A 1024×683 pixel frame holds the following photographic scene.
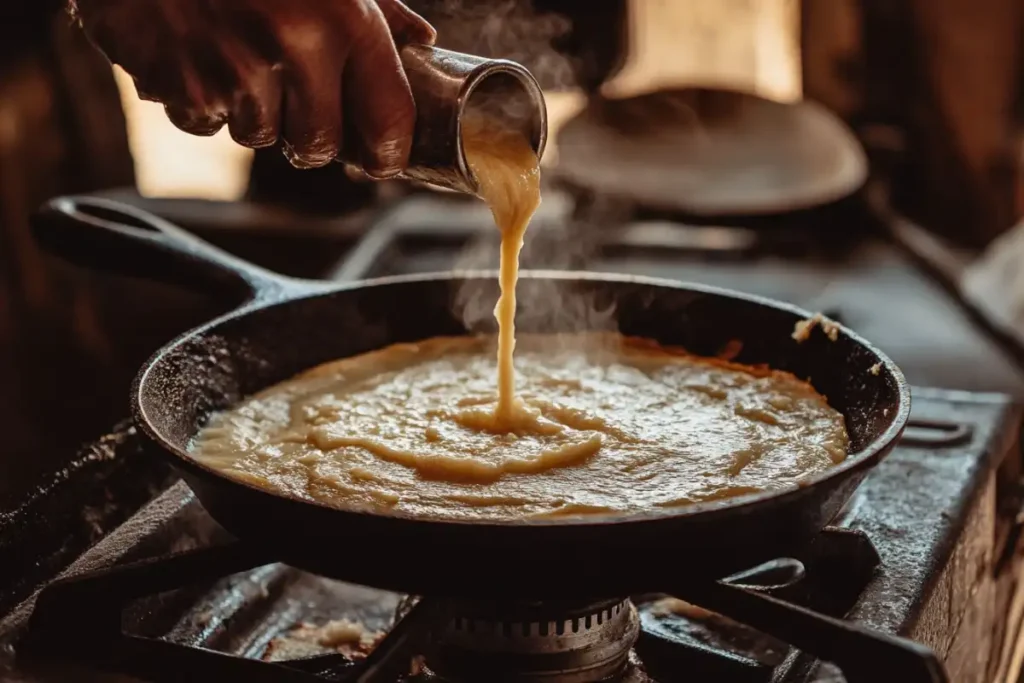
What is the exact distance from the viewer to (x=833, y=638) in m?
1.11

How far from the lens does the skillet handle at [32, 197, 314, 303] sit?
5.82 feet

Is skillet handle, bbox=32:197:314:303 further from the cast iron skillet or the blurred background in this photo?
the blurred background

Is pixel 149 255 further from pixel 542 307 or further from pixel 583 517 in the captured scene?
pixel 583 517

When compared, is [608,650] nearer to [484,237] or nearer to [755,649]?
[755,649]

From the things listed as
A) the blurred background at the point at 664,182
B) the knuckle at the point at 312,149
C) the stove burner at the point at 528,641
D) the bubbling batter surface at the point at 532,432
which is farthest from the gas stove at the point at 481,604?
the blurred background at the point at 664,182

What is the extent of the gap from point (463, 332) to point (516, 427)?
47 centimetres

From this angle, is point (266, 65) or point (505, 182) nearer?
point (266, 65)

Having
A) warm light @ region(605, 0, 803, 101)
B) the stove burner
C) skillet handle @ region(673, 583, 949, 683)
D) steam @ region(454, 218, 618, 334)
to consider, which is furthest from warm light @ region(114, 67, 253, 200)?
skillet handle @ region(673, 583, 949, 683)

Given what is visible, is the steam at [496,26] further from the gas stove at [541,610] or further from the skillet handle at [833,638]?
the skillet handle at [833,638]

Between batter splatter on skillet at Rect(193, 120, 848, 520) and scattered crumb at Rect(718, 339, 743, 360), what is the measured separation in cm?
2

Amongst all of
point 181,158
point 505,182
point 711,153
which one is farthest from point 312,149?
point 181,158

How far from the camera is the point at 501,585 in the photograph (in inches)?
43.9

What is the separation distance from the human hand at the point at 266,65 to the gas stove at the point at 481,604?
0.49 meters

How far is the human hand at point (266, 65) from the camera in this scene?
1.23m
